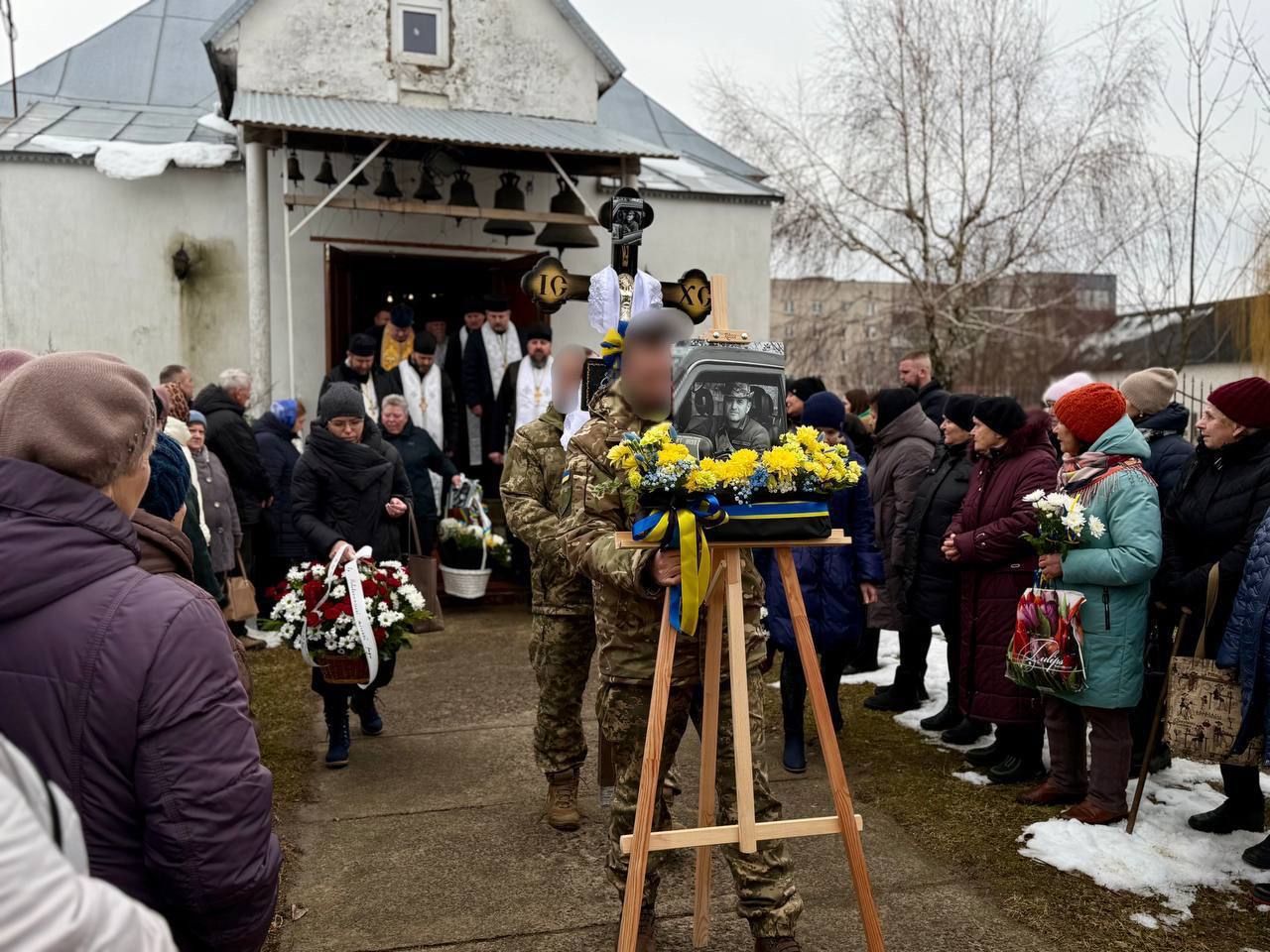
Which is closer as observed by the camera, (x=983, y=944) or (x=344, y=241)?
(x=983, y=944)

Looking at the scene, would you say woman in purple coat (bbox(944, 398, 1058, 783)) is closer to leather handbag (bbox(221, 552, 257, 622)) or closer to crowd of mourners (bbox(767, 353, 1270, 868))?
crowd of mourners (bbox(767, 353, 1270, 868))

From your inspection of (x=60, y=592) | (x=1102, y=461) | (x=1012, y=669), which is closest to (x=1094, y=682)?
(x=1012, y=669)

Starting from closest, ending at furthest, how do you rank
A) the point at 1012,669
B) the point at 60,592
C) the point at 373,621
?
the point at 60,592
the point at 1012,669
the point at 373,621

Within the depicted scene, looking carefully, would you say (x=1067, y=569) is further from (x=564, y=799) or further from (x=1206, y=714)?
(x=564, y=799)

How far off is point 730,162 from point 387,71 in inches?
230

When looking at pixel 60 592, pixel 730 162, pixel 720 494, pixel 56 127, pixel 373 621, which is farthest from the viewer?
pixel 730 162

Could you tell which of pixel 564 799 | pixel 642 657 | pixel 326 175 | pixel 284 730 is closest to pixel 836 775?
pixel 642 657

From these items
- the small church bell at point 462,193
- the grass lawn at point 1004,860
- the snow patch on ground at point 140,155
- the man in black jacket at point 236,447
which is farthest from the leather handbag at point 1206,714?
the snow patch on ground at point 140,155

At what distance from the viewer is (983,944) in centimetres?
380

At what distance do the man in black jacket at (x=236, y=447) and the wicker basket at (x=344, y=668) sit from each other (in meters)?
3.21

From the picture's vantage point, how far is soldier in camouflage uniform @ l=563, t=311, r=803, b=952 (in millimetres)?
3426

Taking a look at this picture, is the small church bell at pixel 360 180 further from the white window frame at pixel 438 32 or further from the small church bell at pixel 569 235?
the small church bell at pixel 569 235

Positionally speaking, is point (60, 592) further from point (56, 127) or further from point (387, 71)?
point (56, 127)

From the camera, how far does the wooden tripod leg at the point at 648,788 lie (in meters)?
3.16
